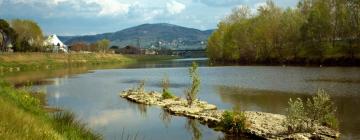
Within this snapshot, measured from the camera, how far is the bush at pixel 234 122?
81.1 feet

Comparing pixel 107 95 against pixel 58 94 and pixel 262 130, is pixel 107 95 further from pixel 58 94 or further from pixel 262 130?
pixel 262 130

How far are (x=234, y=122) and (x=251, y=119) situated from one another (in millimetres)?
2486

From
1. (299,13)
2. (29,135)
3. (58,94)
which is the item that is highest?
(299,13)

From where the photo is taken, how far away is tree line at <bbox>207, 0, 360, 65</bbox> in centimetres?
10019

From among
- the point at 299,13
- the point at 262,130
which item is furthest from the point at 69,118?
the point at 299,13

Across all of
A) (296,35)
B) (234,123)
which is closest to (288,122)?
(234,123)

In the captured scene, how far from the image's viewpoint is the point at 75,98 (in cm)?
Answer: 4631

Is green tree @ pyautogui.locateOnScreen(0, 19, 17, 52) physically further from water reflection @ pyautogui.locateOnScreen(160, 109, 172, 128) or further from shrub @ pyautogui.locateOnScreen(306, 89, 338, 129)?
shrub @ pyautogui.locateOnScreen(306, 89, 338, 129)

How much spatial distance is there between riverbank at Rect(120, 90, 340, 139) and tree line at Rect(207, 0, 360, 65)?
64027 millimetres

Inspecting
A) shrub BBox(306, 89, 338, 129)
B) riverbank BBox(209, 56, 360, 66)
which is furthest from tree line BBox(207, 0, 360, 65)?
shrub BBox(306, 89, 338, 129)

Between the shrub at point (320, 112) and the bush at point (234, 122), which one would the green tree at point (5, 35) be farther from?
the shrub at point (320, 112)

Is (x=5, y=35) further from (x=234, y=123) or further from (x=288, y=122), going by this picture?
(x=288, y=122)

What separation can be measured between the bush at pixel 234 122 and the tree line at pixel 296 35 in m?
73.9

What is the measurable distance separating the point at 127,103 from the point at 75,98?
766cm
